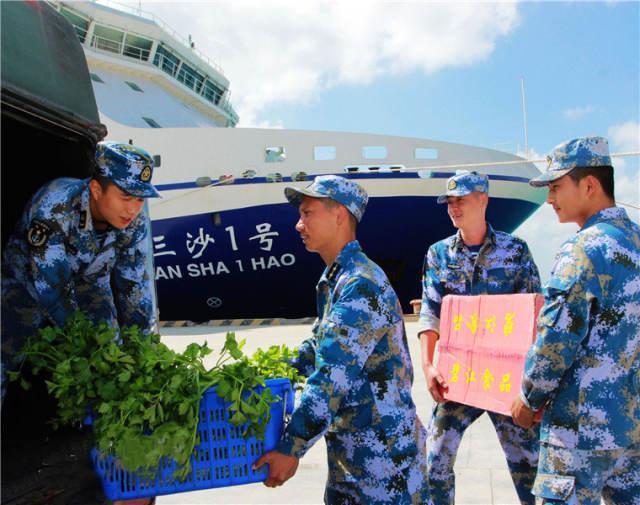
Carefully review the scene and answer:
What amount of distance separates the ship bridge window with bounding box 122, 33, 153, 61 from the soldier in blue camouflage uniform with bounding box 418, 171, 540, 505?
47.3 ft

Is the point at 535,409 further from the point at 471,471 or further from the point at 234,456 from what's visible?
the point at 471,471

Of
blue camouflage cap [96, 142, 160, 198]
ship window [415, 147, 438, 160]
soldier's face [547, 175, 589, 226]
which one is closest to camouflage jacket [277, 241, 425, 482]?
soldier's face [547, 175, 589, 226]

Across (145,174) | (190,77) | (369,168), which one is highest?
(190,77)

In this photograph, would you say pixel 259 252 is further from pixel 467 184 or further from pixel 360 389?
pixel 360 389

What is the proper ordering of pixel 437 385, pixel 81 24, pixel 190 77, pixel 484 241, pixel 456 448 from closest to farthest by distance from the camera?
pixel 456 448 < pixel 437 385 < pixel 484 241 < pixel 81 24 < pixel 190 77

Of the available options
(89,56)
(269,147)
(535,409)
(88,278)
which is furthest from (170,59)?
(535,409)

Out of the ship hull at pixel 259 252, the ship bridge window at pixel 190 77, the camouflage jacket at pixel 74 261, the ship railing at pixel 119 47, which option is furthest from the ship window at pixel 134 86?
the camouflage jacket at pixel 74 261

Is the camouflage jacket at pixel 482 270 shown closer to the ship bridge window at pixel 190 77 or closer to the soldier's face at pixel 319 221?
the soldier's face at pixel 319 221

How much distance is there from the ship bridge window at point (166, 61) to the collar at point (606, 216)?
620 inches

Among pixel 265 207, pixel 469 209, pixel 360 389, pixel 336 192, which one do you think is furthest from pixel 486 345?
pixel 265 207

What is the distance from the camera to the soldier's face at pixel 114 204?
2.47 metres

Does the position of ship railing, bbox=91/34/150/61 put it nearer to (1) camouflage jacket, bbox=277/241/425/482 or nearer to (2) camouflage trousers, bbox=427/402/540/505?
(2) camouflage trousers, bbox=427/402/540/505

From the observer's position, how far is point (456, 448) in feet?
9.37

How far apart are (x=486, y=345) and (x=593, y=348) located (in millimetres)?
903
